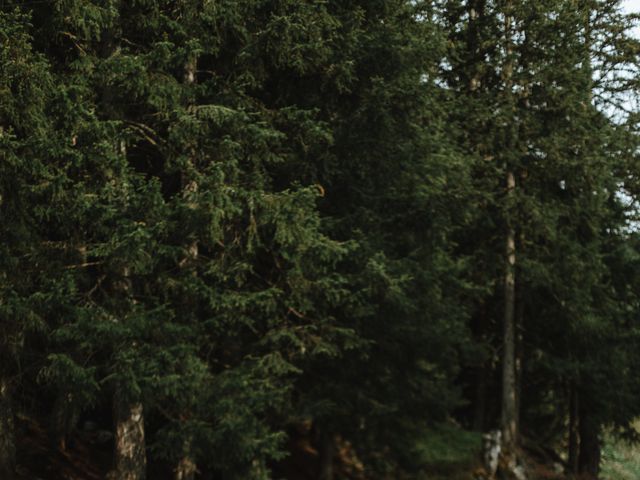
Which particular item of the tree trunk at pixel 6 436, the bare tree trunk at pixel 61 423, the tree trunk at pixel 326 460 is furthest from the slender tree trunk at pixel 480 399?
the tree trunk at pixel 6 436

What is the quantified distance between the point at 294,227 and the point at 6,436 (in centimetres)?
522

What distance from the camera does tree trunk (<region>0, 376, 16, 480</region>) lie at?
1122 centimetres

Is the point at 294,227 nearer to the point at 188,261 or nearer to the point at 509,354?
the point at 188,261

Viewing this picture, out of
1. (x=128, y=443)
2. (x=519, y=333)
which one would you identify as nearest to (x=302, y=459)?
(x=128, y=443)

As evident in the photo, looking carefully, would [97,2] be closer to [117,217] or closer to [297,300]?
[117,217]

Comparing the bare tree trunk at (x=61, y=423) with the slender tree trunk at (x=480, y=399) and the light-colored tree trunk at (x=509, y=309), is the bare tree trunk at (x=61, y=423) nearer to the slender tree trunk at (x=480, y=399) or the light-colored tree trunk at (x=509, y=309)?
the light-colored tree trunk at (x=509, y=309)

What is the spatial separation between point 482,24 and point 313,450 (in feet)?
38.8

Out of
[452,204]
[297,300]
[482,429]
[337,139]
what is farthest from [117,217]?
[482,429]

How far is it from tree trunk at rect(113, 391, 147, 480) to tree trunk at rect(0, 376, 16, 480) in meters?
1.50

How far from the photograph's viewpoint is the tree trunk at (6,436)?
11.2 meters

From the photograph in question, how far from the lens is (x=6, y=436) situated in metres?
11.3

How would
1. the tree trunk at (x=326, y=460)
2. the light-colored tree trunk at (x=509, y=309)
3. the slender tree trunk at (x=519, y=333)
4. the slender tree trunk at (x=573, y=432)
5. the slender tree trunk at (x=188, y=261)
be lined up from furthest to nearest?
the slender tree trunk at (x=573, y=432), the slender tree trunk at (x=519, y=333), the light-colored tree trunk at (x=509, y=309), the tree trunk at (x=326, y=460), the slender tree trunk at (x=188, y=261)

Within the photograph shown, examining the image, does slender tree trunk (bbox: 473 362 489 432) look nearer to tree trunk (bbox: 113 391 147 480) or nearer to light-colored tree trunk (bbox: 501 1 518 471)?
light-colored tree trunk (bbox: 501 1 518 471)

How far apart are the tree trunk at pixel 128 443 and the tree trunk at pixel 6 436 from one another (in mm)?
1499
